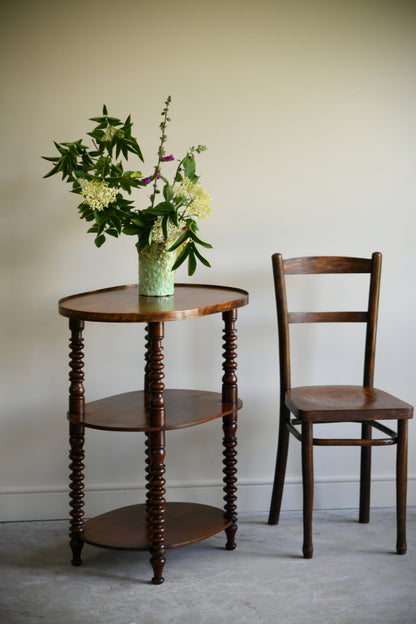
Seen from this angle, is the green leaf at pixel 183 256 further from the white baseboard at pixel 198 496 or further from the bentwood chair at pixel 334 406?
the white baseboard at pixel 198 496

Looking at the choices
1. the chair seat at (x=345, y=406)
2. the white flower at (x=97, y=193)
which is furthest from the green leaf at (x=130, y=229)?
the chair seat at (x=345, y=406)

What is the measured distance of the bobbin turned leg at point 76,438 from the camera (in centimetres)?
235

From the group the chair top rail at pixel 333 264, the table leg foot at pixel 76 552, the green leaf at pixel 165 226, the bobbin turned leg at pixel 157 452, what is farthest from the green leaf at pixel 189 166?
the table leg foot at pixel 76 552

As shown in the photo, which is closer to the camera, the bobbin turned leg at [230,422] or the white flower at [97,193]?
the white flower at [97,193]

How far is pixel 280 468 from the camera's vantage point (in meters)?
2.77

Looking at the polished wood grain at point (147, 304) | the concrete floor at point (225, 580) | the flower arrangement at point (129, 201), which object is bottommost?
the concrete floor at point (225, 580)

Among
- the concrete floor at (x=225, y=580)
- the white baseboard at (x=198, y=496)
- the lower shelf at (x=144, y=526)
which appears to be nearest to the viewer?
the concrete floor at (x=225, y=580)

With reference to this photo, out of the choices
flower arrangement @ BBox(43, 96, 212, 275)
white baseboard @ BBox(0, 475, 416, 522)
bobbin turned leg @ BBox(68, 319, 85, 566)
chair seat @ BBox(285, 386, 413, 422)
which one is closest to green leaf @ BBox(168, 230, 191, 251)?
flower arrangement @ BBox(43, 96, 212, 275)

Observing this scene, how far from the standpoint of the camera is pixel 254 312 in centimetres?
295

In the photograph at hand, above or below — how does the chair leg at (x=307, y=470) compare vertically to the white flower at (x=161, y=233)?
below

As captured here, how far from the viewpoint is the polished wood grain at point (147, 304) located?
218 cm

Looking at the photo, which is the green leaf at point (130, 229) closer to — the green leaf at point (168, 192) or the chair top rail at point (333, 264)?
the green leaf at point (168, 192)

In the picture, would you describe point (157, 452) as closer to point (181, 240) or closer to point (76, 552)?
point (76, 552)

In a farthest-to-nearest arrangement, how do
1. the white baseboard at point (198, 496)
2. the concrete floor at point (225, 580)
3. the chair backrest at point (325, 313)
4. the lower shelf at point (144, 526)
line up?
the white baseboard at point (198, 496) < the chair backrest at point (325, 313) < the lower shelf at point (144, 526) < the concrete floor at point (225, 580)
